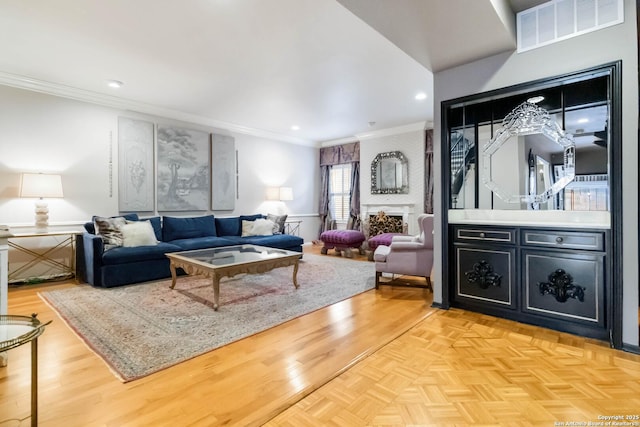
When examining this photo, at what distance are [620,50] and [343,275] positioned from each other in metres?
3.58

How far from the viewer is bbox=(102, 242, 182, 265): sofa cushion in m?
3.75

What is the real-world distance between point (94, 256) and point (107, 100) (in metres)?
2.42

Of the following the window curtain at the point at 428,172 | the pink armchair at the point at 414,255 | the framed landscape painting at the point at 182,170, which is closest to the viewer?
the pink armchair at the point at 414,255

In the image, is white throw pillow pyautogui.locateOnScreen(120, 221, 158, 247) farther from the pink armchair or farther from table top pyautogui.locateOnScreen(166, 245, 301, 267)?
the pink armchair

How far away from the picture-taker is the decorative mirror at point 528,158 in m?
2.62

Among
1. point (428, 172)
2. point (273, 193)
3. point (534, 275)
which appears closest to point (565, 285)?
point (534, 275)

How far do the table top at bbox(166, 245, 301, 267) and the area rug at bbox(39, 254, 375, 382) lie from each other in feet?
1.41

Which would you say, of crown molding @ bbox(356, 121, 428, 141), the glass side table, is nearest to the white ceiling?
crown molding @ bbox(356, 121, 428, 141)

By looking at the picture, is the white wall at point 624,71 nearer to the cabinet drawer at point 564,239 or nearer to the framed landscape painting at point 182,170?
the cabinet drawer at point 564,239

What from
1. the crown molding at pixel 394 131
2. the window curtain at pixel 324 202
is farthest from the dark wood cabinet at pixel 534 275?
the window curtain at pixel 324 202

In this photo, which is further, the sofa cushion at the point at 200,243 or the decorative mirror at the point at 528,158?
the sofa cushion at the point at 200,243

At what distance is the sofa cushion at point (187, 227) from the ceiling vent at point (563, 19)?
16.0 feet

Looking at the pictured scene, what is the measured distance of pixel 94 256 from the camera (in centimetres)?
373

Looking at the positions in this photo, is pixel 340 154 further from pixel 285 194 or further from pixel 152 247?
pixel 152 247
